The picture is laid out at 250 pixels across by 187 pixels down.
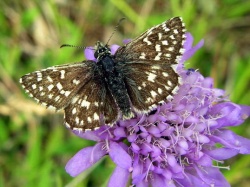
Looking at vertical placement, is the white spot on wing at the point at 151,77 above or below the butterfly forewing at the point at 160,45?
below

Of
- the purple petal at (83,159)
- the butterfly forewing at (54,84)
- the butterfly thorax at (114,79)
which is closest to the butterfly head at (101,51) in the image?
the butterfly thorax at (114,79)

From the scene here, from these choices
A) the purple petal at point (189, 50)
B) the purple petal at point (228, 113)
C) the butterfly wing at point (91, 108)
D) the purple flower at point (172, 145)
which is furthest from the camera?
the purple petal at point (189, 50)

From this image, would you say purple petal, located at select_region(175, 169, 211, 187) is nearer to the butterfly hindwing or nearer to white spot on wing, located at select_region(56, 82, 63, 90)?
the butterfly hindwing

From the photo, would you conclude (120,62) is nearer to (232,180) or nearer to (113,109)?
(113,109)

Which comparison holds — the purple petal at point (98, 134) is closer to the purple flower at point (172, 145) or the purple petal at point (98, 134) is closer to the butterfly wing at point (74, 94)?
the purple flower at point (172, 145)

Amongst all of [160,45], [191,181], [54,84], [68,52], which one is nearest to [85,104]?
[54,84]

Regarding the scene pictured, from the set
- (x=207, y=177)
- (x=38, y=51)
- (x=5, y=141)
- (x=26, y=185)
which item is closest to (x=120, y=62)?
(x=207, y=177)
